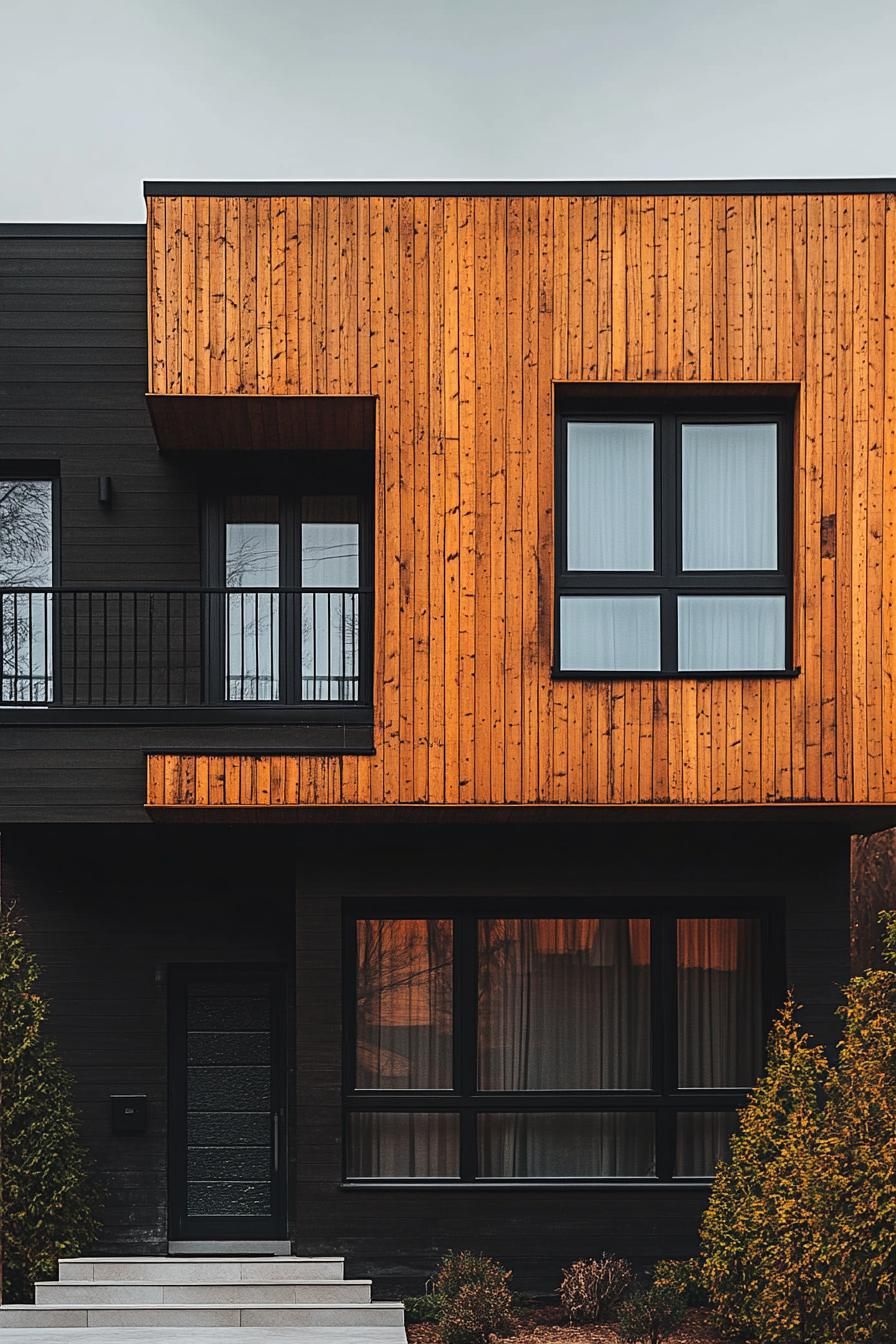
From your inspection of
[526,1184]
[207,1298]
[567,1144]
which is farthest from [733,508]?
[207,1298]

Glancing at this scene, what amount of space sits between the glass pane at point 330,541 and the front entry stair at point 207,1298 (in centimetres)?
530

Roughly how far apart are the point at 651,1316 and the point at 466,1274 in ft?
4.40

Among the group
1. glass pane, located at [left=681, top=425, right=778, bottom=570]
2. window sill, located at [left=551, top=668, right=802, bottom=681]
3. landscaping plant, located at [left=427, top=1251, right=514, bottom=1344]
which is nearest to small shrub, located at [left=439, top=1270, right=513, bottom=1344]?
landscaping plant, located at [left=427, top=1251, right=514, bottom=1344]

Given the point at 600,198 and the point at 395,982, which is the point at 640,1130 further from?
the point at 600,198

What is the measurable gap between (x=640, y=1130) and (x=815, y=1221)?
2.22m

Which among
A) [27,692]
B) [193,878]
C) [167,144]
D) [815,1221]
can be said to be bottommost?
[815,1221]

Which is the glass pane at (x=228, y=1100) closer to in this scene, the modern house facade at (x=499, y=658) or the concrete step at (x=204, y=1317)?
the modern house facade at (x=499, y=658)

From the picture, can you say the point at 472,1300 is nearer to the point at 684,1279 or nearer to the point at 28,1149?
the point at 684,1279

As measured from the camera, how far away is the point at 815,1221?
9250mm

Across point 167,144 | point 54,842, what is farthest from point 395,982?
point 167,144

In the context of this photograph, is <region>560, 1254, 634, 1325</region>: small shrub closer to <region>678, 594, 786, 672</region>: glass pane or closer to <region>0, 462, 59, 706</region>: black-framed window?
<region>678, 594, 786, 672</region>: glass pane

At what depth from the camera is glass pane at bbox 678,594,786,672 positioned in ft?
35.5

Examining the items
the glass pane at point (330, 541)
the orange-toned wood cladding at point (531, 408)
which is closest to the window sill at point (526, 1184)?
the orange-toned wood cladding at point (531, 408)

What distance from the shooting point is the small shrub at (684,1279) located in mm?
10469
